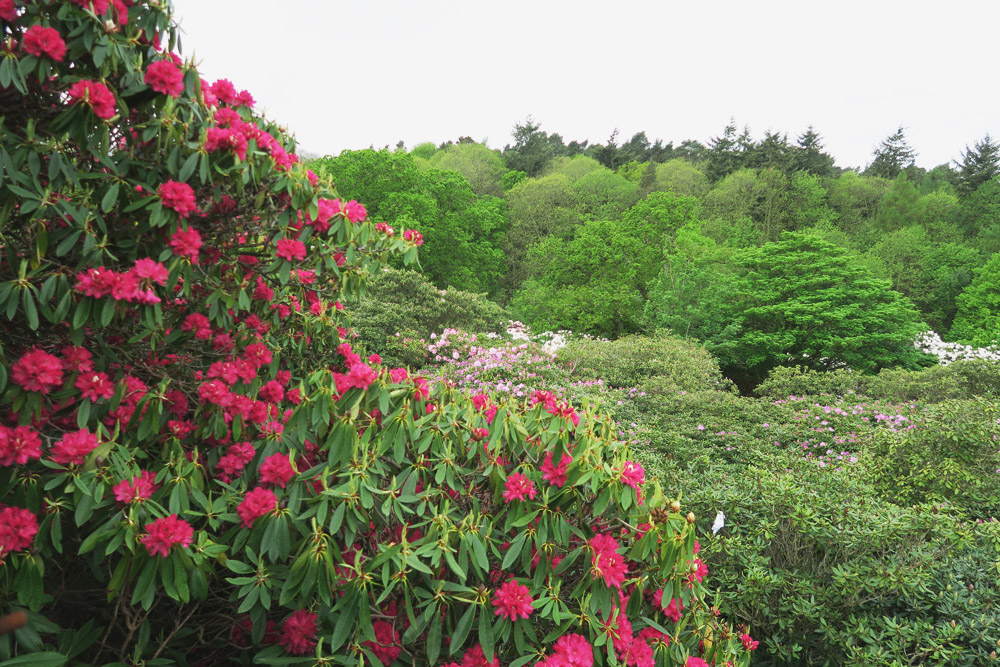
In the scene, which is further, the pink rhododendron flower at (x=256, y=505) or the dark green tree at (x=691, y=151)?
the dark green tree at (x=691, y=151)

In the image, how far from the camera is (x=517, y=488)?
1591 millimetres

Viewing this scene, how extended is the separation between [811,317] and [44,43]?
16.9 meters

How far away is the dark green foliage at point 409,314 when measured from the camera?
Result: 9.36 m

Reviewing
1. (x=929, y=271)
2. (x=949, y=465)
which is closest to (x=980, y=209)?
(x=929, y=271)

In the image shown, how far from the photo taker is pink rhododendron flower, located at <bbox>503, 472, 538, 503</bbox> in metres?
1.58

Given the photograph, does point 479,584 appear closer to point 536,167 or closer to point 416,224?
point 416,224

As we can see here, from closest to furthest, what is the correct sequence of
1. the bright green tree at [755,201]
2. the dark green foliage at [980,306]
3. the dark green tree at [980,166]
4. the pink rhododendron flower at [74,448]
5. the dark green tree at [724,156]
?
1. the pink rhododendron flower at [74,448]
2. the dark green foliage at [980,306]
3. the bright green tree at [755,201]
4. the dark green tree at [980,166]
5. the dark green tree at [724,156]

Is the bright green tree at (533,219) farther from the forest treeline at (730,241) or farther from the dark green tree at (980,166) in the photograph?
the dark green tree at (980,166)

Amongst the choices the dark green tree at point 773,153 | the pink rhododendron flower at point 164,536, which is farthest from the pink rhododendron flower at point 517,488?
the dark green tree at point 773,153

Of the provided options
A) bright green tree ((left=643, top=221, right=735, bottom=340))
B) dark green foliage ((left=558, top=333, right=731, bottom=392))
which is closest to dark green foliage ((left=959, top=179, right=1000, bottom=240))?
bright green tree ((left=643, top=221, right=735, bottom=340))

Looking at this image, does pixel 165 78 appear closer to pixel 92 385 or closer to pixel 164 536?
pixel 92 385

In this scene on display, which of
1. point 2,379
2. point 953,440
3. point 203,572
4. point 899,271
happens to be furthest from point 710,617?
point 899,271

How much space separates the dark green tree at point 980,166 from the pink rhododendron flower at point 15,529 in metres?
36.9

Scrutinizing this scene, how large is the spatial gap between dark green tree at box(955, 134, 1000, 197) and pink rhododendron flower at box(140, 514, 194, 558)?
36.7 metres
